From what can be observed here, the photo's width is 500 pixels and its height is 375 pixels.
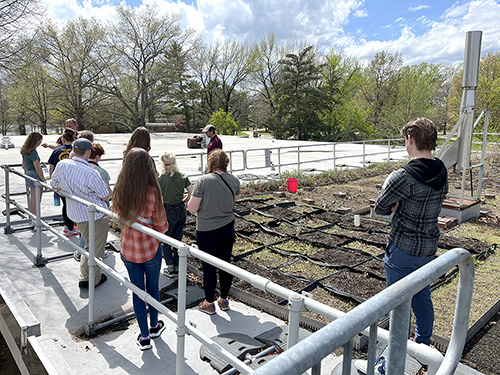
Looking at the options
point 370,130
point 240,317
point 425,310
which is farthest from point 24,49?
point 370,130

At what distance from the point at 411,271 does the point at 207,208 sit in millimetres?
1861

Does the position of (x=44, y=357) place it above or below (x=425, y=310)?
below

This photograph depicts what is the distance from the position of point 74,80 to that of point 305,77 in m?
21.9

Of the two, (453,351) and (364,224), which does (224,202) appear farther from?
(364,224)

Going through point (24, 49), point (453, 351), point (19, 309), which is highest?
point (24, 49)

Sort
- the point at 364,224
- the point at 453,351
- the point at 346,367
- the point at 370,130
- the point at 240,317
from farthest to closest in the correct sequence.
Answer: the point at 370,130
the point at 364,224
the point at 240,317
the point at 453,351
the point at 346,367

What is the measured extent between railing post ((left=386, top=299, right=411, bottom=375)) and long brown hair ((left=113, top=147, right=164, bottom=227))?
7.37 ft

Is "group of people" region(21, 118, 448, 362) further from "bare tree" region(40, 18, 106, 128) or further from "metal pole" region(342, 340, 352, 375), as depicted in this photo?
"bare tree" region(40, 18, 106, 128)

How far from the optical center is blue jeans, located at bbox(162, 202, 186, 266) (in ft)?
14.7

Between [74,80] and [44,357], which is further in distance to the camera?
[74,80]

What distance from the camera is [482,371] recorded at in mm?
3006

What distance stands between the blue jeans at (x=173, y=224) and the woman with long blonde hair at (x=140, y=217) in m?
1.23

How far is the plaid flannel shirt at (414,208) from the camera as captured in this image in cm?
254

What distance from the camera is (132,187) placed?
2947mm
